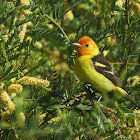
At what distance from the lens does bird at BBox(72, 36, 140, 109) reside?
309 cm

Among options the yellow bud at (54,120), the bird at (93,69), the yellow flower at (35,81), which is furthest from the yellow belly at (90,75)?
the yellow flower at (35,81)

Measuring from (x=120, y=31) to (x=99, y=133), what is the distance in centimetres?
120

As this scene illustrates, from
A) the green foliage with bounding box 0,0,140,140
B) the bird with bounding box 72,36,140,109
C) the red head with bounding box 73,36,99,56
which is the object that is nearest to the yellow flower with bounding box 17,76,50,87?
the green foliage with bounding box 0,0,140,140

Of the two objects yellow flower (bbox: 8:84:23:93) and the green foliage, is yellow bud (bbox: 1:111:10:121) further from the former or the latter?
yellow flower (bbox: 8:84:23:93)

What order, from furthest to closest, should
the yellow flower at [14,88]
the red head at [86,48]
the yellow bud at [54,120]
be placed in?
1. the red head at [86,48]
2. the yellow bud at [54,120]
3. the yellow flower at [14,88]

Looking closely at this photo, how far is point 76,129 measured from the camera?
5.90 feet

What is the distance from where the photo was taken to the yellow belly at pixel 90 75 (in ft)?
10.1

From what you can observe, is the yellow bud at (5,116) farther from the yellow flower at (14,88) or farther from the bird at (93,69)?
the bird at (93,69)

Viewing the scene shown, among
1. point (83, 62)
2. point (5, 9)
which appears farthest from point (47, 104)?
point (83, 62)

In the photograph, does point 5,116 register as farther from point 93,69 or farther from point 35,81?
point 93,69

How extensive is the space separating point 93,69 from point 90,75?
0.14 m

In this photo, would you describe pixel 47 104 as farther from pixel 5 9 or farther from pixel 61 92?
A: pixel 5 9

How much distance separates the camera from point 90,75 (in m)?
3.15

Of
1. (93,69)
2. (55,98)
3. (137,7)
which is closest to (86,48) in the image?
(93,69)
